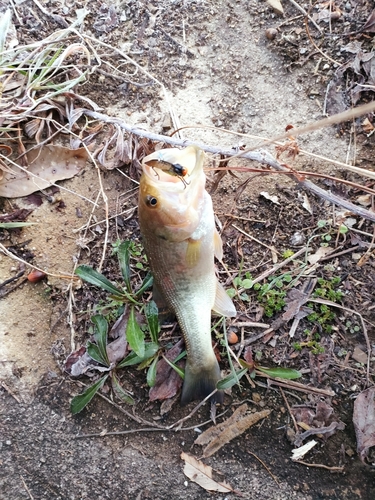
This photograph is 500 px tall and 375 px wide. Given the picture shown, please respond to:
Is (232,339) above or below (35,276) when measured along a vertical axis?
below

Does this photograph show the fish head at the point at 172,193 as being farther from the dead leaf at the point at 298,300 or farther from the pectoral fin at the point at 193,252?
the dead leaf at the point at 298,300

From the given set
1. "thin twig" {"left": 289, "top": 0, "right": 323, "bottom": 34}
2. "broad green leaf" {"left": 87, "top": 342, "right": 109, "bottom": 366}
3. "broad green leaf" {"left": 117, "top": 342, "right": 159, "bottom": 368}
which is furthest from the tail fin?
"thin twig" {"left": 289, "top": 0, "right": 323, "bottom": 34}

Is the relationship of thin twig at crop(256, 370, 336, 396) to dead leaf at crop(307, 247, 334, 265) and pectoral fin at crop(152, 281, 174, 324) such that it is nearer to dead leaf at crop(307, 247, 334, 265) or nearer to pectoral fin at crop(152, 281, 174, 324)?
pectoral fin at crop(152, 281, 174, 324)

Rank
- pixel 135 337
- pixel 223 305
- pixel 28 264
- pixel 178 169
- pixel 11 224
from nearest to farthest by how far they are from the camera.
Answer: pixel 178 169, pixel 135 337, pixel 223 305, pixel 28 264, pixel 11 224

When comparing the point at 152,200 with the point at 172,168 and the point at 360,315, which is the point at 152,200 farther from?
the point at 360,315

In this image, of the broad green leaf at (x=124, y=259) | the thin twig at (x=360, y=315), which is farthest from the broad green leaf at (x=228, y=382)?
the broad green leaf at (x=124, y=259)

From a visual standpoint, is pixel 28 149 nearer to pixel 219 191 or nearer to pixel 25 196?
pixel 25 196

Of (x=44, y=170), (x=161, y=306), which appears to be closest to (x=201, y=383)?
(x=161, y=306)
